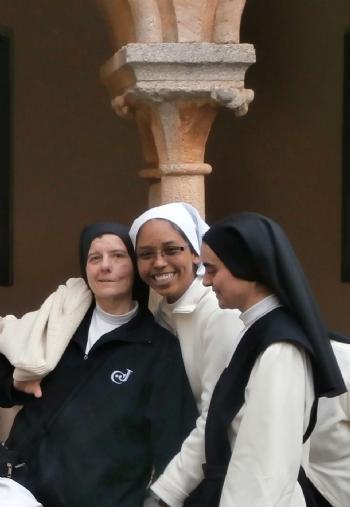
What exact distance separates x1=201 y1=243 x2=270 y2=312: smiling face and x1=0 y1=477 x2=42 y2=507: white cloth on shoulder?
33.5 inches

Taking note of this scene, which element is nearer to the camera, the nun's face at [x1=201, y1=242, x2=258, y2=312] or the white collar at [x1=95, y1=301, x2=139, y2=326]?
the nun's face at [x1=201, y1=242, x2=258, y2=312]

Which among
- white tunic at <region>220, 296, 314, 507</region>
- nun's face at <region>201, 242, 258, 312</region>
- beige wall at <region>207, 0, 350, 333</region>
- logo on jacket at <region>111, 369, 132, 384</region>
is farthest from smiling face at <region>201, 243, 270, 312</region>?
beige wall at <region>207, 0, 350, 333</region>

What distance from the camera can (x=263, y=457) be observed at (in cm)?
306

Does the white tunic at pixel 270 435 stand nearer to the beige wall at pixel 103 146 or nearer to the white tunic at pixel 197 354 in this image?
the white tunic at pixel 197 354

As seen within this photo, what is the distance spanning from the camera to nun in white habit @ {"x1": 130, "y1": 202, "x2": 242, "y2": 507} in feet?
11.8

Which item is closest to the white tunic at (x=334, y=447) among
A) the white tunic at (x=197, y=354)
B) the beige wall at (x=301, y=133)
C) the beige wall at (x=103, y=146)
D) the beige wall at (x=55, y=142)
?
the white tunic at (x=197, y=354)

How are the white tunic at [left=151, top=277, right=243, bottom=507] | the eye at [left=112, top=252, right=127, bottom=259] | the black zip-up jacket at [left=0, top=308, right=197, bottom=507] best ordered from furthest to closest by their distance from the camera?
the eye at [left=112, top=252, right=127, bottom=259]
the black zip-up jacket at [left=0, top=308, right=197, bottom=507]
the white tunic at [left=151, top=277, right=243, bottom=507]

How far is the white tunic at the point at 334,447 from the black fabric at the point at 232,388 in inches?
25.2

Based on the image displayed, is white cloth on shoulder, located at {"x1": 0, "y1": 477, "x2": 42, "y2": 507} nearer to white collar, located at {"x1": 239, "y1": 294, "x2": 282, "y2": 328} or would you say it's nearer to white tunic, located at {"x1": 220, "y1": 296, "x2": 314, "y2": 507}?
white tunic, located at {"x1": 220, "y1": 296, "x2": 314, "y2": 507}

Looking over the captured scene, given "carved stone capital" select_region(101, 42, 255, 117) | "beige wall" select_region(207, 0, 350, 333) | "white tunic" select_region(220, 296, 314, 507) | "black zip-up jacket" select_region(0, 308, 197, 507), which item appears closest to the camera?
"white tunic" select_region(220, 296, 314, 507)

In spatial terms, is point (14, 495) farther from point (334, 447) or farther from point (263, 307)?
point (334, 447)

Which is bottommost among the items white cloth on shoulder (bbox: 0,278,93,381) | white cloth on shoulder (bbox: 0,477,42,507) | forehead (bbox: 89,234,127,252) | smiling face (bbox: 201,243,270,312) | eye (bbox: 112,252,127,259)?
white cloth on shoulder (bbox: 0,477,42,507)

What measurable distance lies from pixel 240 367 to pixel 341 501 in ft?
3.31

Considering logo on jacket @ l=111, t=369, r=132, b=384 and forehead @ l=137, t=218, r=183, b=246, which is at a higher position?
forehead @ l=137, t=218, r=183, b=246
